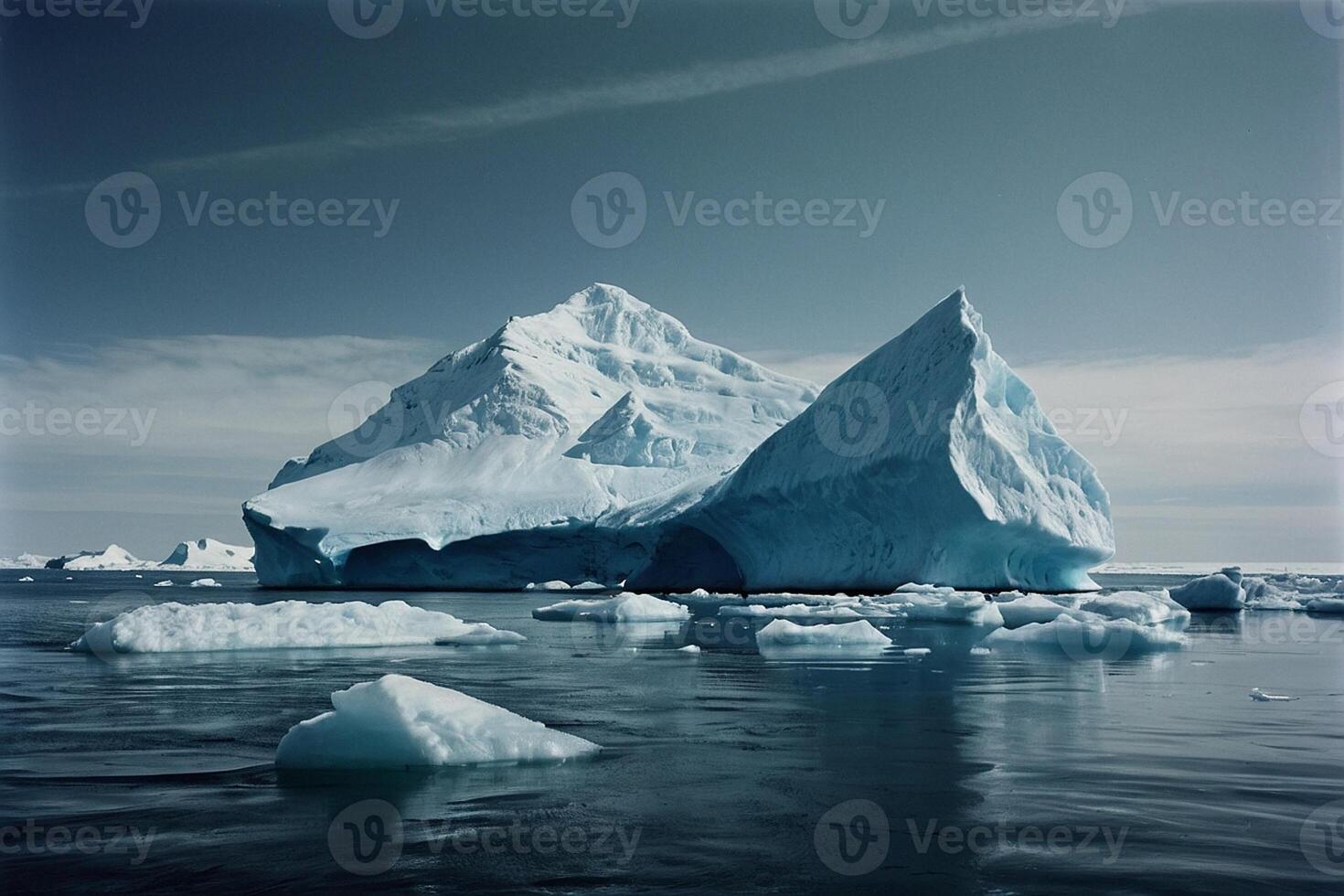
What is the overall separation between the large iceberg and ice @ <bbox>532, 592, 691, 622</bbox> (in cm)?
745

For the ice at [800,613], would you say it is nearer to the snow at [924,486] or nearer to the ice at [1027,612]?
the ice at [1027,612]

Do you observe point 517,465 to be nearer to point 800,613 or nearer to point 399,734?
point 800,613

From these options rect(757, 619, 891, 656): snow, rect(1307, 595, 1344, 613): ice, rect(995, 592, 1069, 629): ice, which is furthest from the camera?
rect(1307, 595, 1344, 613): ice

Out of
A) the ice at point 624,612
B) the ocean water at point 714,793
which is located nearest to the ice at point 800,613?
the ice at point 624,612

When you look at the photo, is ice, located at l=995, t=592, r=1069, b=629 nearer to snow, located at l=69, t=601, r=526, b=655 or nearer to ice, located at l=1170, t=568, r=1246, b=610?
snow, located at l=69, t=601, r=526, b=655

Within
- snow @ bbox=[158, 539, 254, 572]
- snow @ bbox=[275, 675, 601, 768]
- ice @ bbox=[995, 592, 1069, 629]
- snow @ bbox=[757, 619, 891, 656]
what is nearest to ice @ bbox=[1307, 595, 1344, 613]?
ice @ bbox=[995, 592, 1069, 629]

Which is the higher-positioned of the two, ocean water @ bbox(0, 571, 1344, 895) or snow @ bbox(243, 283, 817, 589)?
snow @ bbox(243, 283, 817, 589)

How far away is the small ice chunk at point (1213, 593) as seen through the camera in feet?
107

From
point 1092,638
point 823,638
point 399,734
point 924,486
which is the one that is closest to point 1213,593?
point 924,486

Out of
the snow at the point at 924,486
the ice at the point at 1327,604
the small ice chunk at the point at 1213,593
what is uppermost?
the snow at the point at 924,486

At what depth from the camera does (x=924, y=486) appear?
102 feet

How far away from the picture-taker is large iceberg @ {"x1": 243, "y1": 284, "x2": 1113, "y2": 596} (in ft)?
104

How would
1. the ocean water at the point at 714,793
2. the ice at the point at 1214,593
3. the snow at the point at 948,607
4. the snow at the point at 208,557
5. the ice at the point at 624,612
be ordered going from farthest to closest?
the snow at the point at 208,557 → the ice at the point at 1214,593 → the ice at the point at 624,612 → the snow at the point at 948,607 → the ocean water at the point at 714,793

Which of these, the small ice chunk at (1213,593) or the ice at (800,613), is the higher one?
the ice at (800,613)
